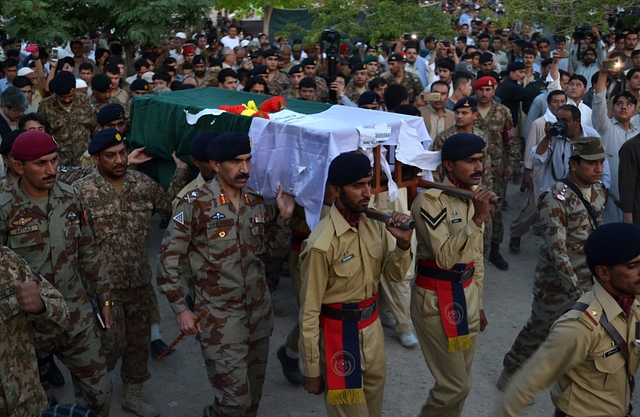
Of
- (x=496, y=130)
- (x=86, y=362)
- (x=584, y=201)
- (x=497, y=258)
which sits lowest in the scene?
(x=497, y=258)

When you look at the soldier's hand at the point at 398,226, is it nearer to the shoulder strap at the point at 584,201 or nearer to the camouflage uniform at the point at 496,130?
the shoulder strap at the point at 584,201

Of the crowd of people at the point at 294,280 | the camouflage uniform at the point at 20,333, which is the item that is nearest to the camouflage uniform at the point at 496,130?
the crowd of people at the point at 294,280

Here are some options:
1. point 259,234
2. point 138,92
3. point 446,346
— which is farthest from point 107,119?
point 446,346

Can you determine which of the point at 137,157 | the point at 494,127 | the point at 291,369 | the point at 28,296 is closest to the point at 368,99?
the point at 494,127

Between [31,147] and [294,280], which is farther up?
[31,147]

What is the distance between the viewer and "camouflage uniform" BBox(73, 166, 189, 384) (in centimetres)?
465

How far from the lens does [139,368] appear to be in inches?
193

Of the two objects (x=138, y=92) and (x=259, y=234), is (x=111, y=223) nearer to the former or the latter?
(x=259, y=234)

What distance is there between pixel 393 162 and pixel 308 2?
35.4ft

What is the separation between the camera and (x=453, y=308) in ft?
13.4

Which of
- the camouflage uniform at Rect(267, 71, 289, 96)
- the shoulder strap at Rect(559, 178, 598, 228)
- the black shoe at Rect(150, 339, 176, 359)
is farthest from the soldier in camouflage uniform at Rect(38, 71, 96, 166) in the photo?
the shoulder strap at Rect(559, 178, 598, 228)

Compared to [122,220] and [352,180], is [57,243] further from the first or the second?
[352,180]

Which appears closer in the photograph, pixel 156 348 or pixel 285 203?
pixel 285 203

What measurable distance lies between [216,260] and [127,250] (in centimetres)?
82
